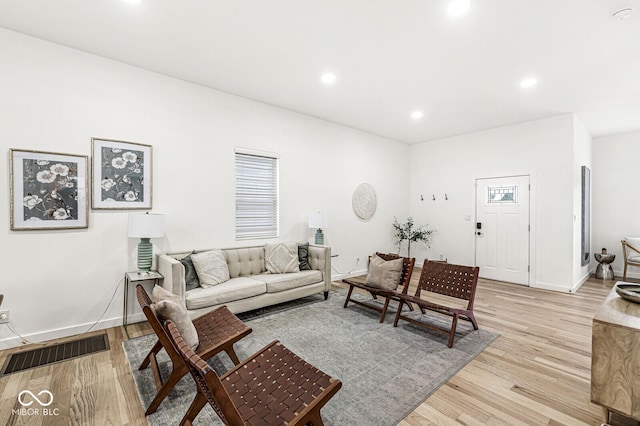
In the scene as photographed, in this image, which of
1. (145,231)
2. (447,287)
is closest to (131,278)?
(145,231)

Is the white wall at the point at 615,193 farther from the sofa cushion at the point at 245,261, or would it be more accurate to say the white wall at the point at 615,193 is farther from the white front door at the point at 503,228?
the sofa cushion at the point at 245,261

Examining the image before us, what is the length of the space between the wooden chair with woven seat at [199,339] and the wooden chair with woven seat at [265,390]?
0.27 metres

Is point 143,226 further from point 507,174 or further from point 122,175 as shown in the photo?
point 507,174

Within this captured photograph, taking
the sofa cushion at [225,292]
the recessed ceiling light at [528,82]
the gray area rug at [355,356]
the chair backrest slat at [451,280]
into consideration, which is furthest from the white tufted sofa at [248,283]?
the recessed ceiling light at [528,82]

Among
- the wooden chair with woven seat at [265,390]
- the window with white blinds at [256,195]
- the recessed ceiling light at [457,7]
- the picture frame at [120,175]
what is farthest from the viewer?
the window with white blinds at [256,195]

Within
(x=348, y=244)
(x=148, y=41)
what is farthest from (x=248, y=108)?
(x=348, y=244)

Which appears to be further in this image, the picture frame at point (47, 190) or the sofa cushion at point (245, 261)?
the sofa cushion at point (245, 261)

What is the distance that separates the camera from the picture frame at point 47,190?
2.79m

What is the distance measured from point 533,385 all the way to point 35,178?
4864 millimetres

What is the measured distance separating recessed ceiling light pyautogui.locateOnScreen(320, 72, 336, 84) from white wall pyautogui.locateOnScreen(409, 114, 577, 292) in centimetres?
389

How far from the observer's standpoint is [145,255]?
3256 millimetres

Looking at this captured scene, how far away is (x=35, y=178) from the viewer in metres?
2.87

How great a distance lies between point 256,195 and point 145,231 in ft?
5.66

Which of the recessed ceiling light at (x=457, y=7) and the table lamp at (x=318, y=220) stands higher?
the recessed ceiling light at (x=457, y=7)
